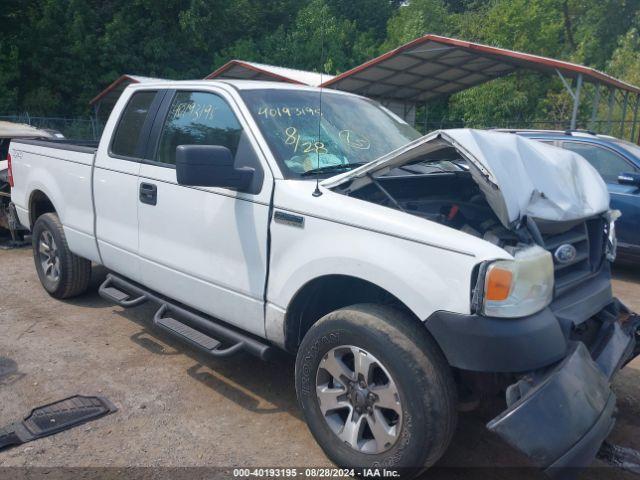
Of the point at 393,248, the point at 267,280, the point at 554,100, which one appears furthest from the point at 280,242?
the point at 554,100

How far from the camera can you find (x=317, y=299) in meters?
3.24

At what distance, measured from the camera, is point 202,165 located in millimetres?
3027

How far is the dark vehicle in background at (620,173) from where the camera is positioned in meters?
6.77

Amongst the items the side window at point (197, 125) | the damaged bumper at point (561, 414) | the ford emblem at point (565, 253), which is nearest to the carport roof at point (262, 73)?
the side window at point (197, 125)

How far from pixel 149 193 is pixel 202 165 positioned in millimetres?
1125

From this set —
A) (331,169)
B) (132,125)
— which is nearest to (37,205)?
(132,125)

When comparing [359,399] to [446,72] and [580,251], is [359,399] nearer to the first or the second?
[580,251]

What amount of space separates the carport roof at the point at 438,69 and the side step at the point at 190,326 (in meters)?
11.4

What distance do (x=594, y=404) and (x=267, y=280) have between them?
176 centimetres

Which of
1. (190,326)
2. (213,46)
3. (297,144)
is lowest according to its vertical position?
(190,326)

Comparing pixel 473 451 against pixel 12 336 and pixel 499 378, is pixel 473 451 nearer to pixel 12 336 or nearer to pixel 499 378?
pixel 499 378

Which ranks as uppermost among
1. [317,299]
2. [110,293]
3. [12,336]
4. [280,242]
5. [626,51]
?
[626,51]

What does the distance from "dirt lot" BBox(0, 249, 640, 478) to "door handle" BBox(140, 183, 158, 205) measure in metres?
1.21

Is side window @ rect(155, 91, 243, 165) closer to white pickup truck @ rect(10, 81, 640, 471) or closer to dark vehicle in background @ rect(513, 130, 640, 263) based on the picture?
white pickup truck @ rect(10, 81, 640, 471)
